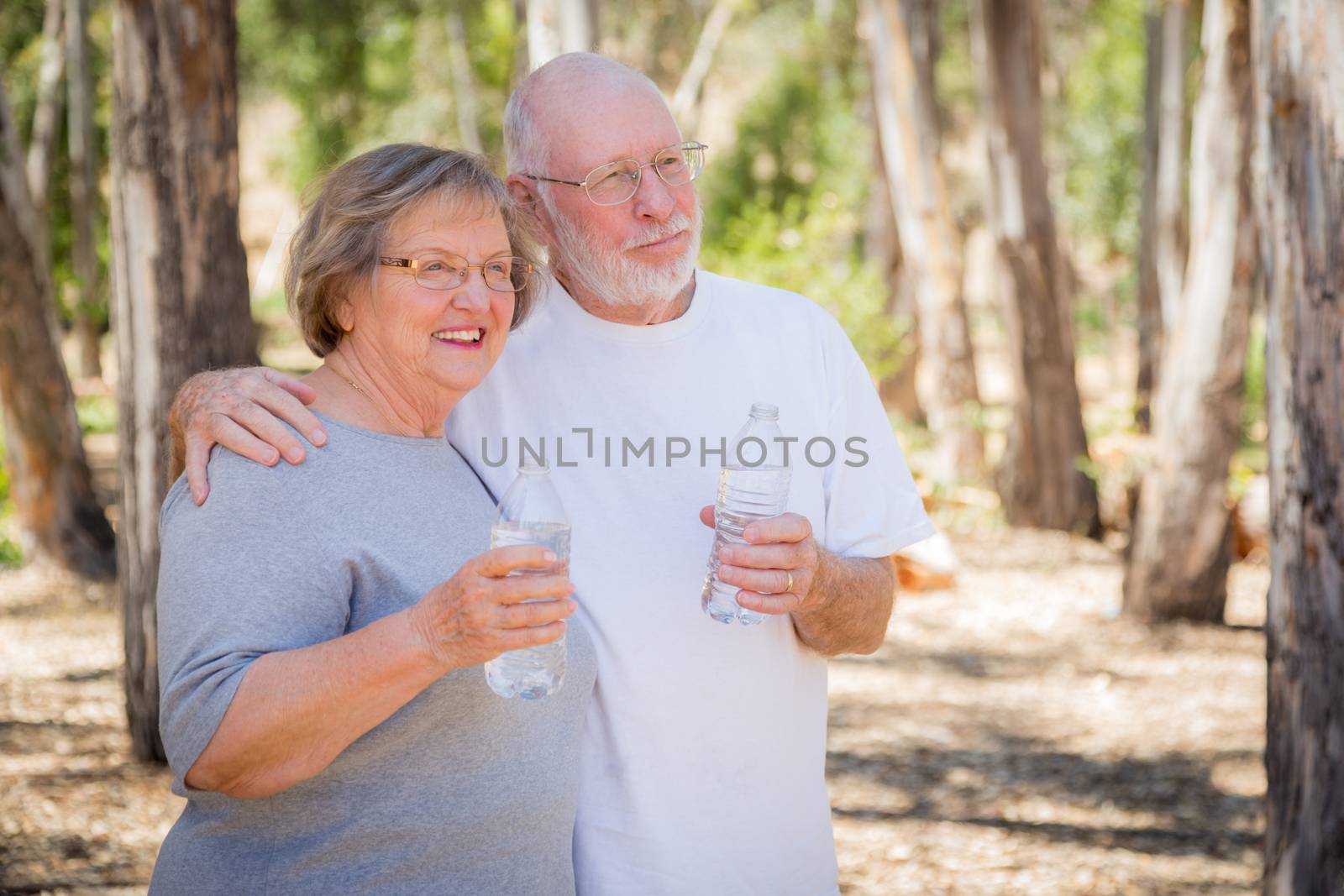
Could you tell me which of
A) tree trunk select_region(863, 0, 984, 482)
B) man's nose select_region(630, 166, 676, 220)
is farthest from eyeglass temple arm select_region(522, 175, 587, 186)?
tree trunk select_region(863, 0, 984, 482)

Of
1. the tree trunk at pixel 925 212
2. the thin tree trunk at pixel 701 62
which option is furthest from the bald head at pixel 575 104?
the thin tree trunk at pixel 701 62

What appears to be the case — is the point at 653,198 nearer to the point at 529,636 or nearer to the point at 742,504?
the point at 742,504

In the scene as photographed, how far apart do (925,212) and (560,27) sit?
210 inches

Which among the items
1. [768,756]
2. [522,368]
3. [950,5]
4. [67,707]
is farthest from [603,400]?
[950,5]

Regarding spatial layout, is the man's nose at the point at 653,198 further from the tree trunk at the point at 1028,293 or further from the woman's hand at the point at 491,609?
the tree trunk at the point at 1028,293

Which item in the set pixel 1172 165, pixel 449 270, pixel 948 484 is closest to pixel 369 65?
pixel 1172 165

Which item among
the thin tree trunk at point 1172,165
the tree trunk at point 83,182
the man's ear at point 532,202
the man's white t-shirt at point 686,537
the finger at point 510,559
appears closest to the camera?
the finger at point 510,559

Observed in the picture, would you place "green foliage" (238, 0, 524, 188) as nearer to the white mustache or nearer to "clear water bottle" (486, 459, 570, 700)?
the white mustache

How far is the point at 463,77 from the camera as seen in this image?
25.0 metres

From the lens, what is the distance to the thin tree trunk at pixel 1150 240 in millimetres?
13781

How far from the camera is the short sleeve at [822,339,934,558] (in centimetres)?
254

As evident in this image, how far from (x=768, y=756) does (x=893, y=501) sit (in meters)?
0.58

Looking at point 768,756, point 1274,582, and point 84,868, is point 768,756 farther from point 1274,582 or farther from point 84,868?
point 84,868

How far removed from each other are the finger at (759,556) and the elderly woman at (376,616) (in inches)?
15.6
